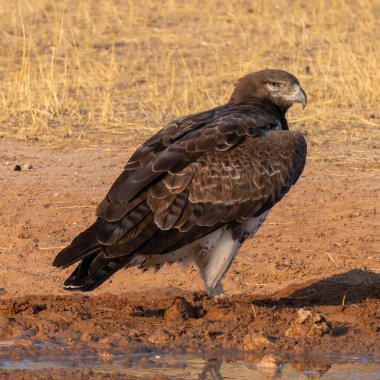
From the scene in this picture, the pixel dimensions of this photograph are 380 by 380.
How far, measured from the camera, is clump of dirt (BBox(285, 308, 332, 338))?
296 inches

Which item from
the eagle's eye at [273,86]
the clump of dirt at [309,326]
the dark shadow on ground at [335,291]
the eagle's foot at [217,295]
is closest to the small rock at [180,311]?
the eagle's foot at [217,295]

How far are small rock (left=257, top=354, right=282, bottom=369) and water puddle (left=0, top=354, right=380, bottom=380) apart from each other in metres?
0.01

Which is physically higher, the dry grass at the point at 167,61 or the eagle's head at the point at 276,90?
the eagle's head at the point at 276,90

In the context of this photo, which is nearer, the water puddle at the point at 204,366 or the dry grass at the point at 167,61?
the water puddle at the point at 204,366

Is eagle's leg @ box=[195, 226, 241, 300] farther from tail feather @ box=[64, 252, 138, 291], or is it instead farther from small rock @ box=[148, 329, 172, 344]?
small rock @ box=[148, 329, 172, 344]

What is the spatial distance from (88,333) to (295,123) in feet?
21.4

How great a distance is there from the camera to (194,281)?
9.28 m

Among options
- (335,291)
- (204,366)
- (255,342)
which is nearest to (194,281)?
(335,291)

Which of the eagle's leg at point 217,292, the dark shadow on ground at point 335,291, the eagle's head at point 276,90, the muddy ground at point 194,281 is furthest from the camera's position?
the eagle's head at point 276,90

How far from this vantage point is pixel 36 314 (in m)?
7.95

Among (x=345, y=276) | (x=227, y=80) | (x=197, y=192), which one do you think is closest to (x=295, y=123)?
(x=227, y=80)

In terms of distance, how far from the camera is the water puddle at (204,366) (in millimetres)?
6863

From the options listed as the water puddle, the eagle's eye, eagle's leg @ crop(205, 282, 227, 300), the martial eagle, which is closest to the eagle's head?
the eagle's eye

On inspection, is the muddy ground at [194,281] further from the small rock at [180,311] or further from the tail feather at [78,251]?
the tail feather at [78,251]
